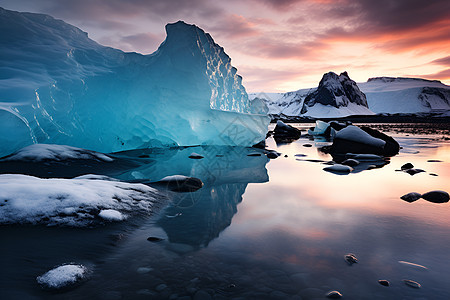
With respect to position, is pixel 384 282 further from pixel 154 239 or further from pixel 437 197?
pixel 437 197

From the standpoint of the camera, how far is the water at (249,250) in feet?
6.39

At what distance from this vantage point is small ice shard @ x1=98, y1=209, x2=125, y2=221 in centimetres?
320

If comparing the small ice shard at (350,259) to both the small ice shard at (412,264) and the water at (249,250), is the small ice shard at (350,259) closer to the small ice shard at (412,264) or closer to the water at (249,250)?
the water at (249,250)

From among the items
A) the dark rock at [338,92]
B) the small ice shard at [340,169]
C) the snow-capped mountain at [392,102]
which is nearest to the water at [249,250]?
the small ice shard at [340,169]

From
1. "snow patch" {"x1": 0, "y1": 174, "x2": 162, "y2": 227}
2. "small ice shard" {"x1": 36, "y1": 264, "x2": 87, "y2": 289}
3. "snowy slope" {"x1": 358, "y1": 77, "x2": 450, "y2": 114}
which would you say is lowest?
"small ice shard" {"x1": 36, "y1": 264, "x2": 87, "y2": 289}

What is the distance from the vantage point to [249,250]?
8.63 feet

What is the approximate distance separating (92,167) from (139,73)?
20.4 feet

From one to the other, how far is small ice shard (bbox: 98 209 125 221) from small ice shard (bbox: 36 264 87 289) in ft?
3.63

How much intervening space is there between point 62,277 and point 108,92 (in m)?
10.2

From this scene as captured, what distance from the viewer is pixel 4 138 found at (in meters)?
7.49

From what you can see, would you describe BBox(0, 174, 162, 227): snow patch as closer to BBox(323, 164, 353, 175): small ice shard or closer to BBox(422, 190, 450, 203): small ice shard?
BBox(422, 190, 450, 203): small ice shard

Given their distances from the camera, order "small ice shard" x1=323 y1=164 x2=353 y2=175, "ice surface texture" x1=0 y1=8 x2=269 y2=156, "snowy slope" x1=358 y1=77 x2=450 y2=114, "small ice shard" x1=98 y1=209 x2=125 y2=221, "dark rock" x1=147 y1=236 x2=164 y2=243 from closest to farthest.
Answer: "dark rock" x1=147 y1=236 x2=164 y2=243, "small ice shard" x1=98 y1=209 x2=125 y2=221, "small ice shard" x1=323 y1=164 x2=353 y2=175, "ice surface texture" x1=0 y1=8 x2=269 y2=156, "snowy slope" x1=358 y1=77 x2=450 y2=114

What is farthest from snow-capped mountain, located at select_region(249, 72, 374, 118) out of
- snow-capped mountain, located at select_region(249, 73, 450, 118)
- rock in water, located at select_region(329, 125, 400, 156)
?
rock in water, located at select_region(329, 125, 400, 156)

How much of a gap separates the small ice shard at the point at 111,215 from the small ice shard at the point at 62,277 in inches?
43.5
